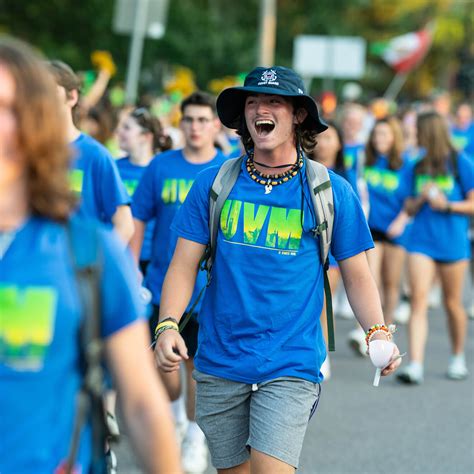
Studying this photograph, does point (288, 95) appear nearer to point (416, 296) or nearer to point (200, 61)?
point (416, 296)

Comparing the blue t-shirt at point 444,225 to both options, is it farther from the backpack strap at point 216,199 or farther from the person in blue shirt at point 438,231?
the backpack strap at point 216,199

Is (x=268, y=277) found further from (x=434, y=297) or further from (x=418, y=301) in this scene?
(x=434, y=297)

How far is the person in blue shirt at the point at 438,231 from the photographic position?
9.56m

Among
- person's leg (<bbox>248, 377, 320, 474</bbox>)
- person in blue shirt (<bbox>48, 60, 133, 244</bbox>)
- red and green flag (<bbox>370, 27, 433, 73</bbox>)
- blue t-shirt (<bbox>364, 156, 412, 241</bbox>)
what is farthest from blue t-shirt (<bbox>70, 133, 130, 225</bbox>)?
red and green flag (<bbox>370, 27, 433, 73</bbox>)

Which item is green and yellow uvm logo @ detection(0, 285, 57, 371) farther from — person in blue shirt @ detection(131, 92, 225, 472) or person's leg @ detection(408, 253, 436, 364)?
person's leg @ detection(408, 253, 436, 364)

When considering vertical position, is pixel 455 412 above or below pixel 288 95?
below

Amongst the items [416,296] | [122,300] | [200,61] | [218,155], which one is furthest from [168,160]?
[200,61]

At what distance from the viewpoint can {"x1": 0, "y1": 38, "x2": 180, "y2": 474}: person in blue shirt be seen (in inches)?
102

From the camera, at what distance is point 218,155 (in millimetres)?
7344

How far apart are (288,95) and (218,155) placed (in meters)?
2.66

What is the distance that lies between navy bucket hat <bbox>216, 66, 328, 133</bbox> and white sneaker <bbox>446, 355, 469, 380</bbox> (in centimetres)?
531

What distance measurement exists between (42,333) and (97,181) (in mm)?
3356

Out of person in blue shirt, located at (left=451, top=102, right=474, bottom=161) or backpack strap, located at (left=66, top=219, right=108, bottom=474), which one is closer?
backpack strap, located at (left=66, top=219, right=108, bottom=474)

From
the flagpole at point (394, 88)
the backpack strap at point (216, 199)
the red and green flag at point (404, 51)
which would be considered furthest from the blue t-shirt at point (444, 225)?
the flagpole at point (394, 88)
